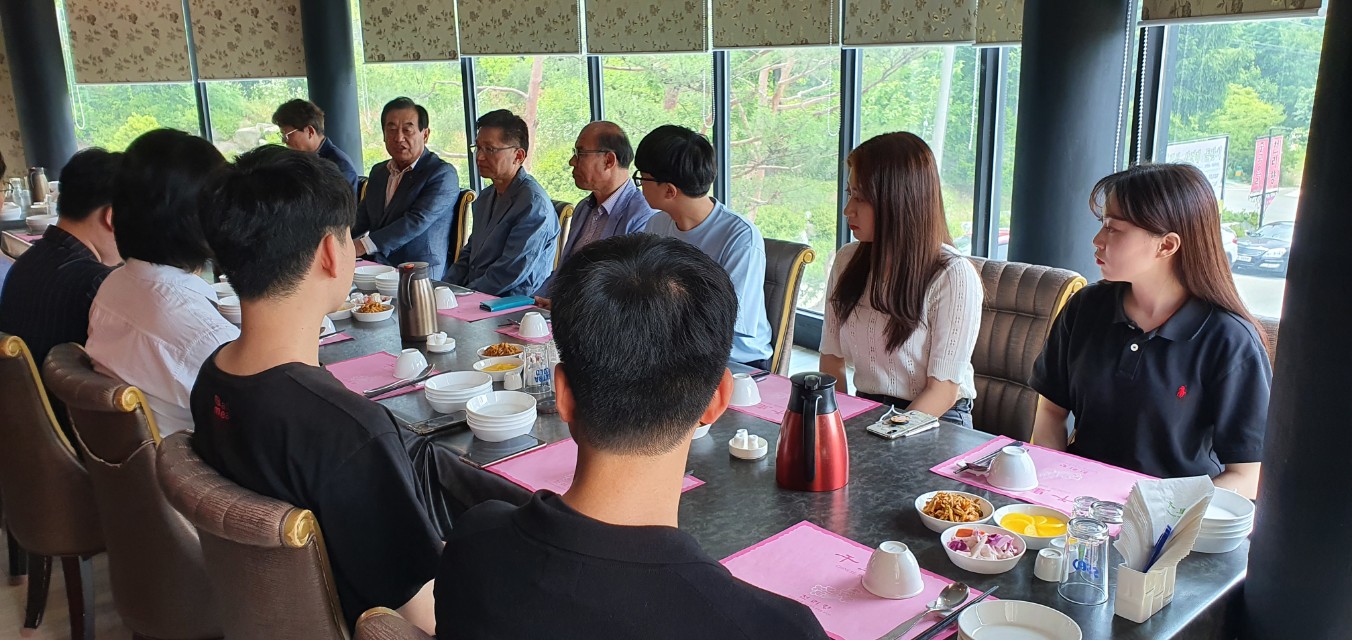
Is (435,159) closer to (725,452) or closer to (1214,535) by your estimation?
(725,452)

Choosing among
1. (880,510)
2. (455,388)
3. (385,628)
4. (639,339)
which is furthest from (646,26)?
(385,628)

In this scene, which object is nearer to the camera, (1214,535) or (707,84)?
(1214,535)

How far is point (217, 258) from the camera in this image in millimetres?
1556

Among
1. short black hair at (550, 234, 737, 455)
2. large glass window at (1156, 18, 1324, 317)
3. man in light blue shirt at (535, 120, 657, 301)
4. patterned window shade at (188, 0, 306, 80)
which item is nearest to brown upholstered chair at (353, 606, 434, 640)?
short black hair at (550, 234, 737, 455)

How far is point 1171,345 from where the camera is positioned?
6.50ft

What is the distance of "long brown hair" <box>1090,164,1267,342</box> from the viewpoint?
1929mm

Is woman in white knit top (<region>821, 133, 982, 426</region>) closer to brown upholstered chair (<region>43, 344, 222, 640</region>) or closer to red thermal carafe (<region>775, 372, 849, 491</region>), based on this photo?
red thermal carafe (<region>775, 372, 849, 491</region>)

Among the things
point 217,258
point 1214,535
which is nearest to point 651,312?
point 217,258

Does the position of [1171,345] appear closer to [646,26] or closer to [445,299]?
[445,299]

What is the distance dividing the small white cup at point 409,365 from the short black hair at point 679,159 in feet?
3.30

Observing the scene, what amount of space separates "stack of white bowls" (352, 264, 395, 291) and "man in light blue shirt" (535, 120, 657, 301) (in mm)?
609

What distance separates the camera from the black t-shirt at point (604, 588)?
35.9 inches

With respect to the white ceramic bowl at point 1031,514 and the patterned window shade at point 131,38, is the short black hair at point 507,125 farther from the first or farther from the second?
the patterned window shade at point 131,38

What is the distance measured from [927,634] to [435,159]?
3.99 metres
